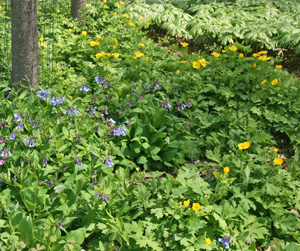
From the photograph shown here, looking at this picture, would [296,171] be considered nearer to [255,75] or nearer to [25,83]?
[255,75]

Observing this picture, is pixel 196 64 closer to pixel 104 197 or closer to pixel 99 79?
pixel 99 79

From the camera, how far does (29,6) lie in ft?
11.8

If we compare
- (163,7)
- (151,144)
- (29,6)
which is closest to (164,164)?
(151,144)

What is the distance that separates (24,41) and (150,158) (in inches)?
71.9

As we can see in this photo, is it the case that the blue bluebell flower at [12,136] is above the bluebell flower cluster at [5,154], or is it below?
A: above

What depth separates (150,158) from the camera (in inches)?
143

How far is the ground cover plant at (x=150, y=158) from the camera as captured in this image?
102 inches

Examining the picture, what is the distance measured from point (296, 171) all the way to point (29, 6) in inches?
124

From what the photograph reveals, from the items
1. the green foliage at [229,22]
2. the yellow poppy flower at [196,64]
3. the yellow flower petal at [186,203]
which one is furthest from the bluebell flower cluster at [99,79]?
the green foliage at [229,22]

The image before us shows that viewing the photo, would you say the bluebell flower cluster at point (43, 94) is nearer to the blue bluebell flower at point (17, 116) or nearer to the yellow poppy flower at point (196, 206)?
the blue bluebell flower at point (17, 116)

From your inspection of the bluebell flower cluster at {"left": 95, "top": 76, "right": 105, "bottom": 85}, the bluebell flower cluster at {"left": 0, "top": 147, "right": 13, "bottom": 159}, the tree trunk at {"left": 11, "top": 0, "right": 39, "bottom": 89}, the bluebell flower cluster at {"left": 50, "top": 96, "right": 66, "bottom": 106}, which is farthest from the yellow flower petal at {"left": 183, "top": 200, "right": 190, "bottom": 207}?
the tree trunk at {"left": 11, "top": 0, "right": 39, "bottom": 89}

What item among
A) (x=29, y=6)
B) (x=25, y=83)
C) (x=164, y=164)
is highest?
(x=29, y=6)

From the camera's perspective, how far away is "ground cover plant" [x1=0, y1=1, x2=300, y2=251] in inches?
102

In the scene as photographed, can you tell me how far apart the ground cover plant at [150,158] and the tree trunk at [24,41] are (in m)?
0.19
